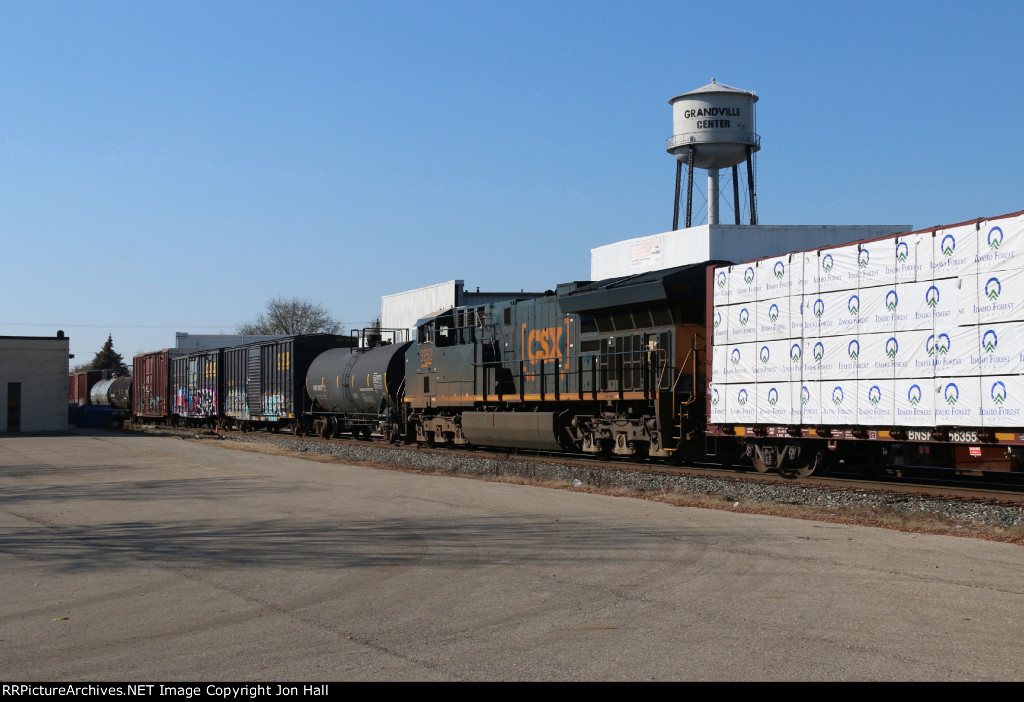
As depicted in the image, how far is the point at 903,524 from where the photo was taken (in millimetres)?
10812

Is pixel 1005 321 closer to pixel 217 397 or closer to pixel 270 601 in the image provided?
pixel 270 601

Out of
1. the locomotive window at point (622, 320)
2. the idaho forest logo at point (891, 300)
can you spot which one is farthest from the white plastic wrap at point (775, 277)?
the locomotive window at point (622, 320)

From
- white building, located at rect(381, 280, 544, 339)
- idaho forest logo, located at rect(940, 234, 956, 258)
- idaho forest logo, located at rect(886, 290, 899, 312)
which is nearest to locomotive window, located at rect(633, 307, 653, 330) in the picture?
idaho forest logo, located at rect(886, 290, 899, 312)

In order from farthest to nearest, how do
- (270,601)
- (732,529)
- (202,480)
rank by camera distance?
(202,480)
(732,529)
(270,601)

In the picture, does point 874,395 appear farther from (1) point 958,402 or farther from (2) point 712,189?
(2) point 712,189

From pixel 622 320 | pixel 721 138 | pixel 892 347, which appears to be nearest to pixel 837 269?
pixel 892 347

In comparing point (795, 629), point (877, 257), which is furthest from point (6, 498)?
point (877, 257)

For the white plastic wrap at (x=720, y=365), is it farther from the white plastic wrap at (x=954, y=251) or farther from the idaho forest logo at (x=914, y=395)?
the white plastic wrap at (x=954, y=251)

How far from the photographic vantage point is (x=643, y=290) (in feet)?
61.3

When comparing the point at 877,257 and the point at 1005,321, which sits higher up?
the point at 877,257

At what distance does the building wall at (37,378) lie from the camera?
42.4 m

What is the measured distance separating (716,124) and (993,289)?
1874 inches

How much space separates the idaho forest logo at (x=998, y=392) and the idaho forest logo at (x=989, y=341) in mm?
445

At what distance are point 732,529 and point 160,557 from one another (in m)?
6.16
